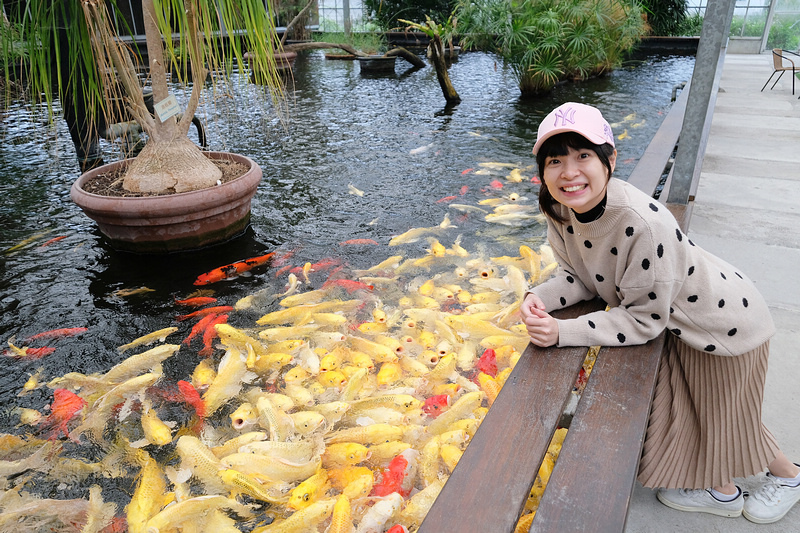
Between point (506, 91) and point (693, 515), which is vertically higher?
point (506, 91)

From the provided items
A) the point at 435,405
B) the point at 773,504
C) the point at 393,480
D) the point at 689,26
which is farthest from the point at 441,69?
the point at 689,26

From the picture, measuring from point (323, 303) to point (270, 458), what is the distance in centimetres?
129

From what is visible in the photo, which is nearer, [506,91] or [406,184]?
[406,184]

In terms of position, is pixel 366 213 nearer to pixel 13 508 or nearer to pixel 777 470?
pixel 13 508

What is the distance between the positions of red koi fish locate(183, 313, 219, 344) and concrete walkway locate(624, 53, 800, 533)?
231 centimetres

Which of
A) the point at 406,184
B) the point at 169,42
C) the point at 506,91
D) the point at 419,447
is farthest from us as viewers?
the point at 506,91

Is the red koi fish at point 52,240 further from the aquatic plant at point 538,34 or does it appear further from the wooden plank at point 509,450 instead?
the aquatic plant at point 538,34

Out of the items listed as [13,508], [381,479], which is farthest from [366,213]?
[13,508]

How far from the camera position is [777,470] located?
66.5 inches

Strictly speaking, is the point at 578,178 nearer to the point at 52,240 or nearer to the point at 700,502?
Answer: the point at 700,502

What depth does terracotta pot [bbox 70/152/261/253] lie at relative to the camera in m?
3.59

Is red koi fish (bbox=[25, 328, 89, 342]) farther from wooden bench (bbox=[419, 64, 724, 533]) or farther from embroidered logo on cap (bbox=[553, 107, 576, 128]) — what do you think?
embroidered logo on cap (bbox=[553, 107, 576, 128])

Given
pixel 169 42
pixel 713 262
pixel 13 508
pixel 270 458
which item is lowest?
pixel 13 508

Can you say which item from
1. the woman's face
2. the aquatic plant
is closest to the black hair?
the woman's face
